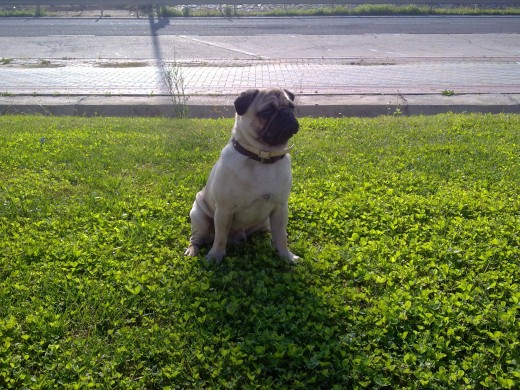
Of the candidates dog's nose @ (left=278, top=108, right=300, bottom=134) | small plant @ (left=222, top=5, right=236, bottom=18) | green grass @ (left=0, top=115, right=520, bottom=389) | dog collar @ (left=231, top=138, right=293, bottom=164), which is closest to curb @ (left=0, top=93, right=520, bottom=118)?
green grass @ (left=0, top=115, right=520, bottom=389)

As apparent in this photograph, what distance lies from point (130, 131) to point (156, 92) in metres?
2.46

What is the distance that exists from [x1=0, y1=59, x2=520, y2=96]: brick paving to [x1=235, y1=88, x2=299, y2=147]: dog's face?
→ 19.8ft

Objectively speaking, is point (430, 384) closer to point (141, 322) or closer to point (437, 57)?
point (141, 322)

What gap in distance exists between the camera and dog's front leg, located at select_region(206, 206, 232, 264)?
12.7 ft

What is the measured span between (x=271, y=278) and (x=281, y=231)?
39cm

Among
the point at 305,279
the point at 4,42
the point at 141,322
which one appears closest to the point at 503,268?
the point at 305,279

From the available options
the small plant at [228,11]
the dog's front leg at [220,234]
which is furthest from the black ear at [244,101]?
the small plant at [228,11]

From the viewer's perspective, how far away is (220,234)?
397 centimetres

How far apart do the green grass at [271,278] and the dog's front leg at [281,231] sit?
0.31ft

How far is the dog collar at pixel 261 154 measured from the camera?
363 cm

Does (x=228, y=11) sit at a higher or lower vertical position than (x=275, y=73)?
higher

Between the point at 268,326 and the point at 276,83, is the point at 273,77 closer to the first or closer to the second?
the point at 276,83

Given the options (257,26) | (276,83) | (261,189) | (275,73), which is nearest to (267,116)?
(261,189)

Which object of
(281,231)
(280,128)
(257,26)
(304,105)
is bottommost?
(304,105)
